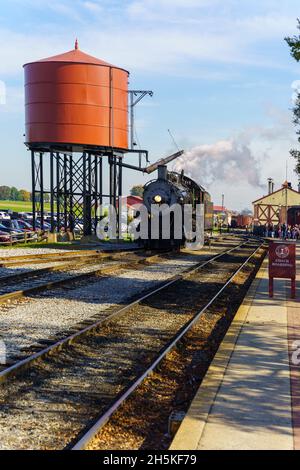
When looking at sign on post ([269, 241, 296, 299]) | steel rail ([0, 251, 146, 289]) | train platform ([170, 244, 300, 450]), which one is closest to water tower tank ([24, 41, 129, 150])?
steel rail ([0, 251, 146, 289])

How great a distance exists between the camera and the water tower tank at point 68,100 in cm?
3922

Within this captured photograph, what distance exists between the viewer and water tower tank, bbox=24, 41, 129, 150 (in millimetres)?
39219

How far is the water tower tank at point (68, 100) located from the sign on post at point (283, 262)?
86.0 ft

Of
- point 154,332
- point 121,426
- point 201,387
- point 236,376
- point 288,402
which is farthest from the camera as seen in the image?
point 154,332

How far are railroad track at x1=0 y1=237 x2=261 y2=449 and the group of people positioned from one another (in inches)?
1610

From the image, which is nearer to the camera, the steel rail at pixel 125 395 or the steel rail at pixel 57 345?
the steel rail at pixel 125 395

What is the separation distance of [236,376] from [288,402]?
1.10 m

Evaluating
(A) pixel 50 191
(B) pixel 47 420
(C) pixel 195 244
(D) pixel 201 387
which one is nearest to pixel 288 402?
(D) pixel 201 387

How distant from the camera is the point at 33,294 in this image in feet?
50.0

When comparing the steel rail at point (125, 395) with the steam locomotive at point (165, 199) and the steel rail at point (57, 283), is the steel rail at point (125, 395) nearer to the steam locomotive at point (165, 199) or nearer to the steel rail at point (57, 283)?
the steel rail at point (57, 283)

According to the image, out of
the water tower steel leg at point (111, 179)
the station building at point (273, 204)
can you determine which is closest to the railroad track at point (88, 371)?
the water tower steel leg at point (111, 179)

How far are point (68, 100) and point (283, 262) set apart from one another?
88.1 feet

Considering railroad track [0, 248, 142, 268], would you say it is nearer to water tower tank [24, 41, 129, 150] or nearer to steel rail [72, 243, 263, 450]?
water tower tank [24, 41, 129, 150]
